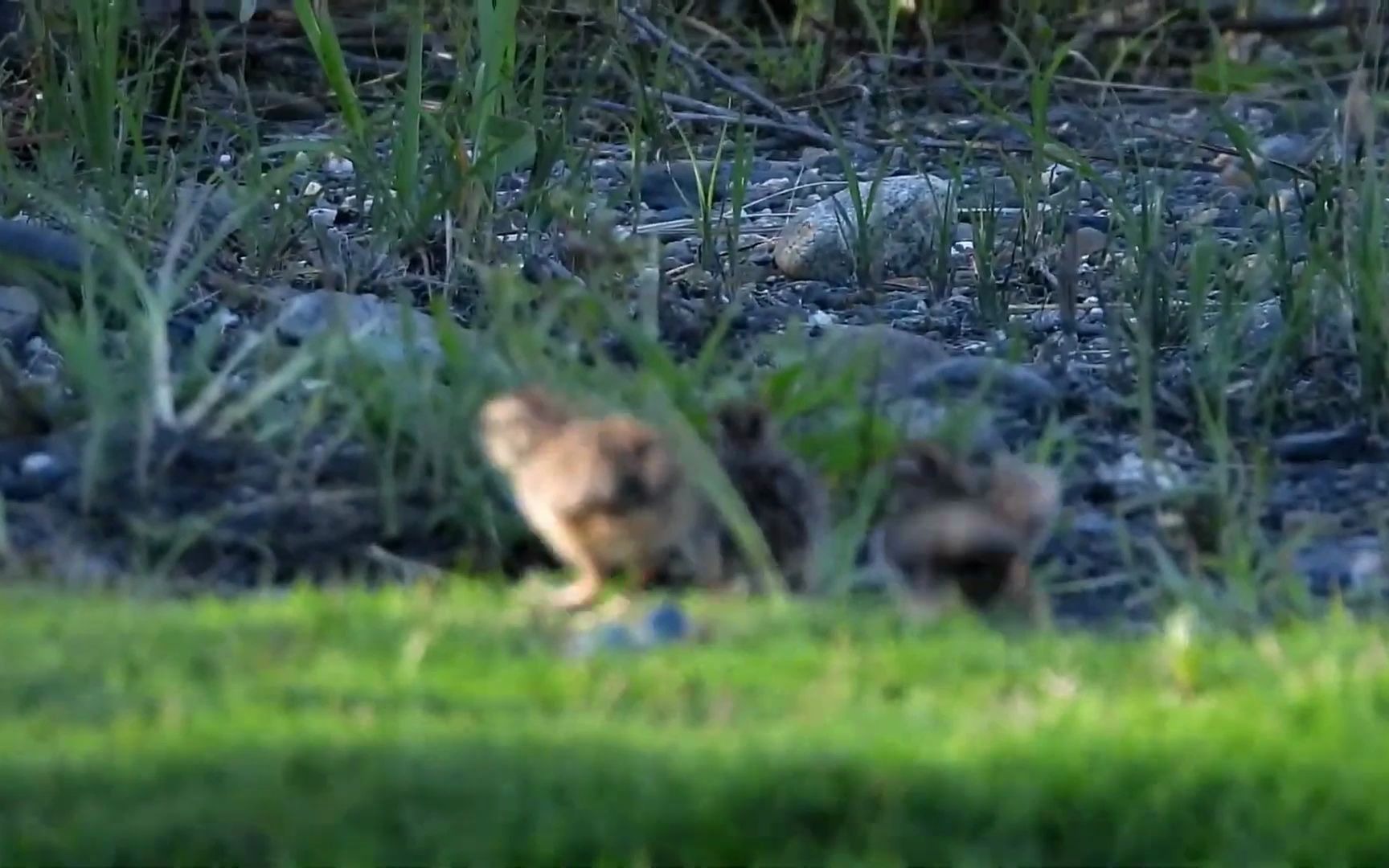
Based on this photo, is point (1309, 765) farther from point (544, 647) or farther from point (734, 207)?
point (734, 207)

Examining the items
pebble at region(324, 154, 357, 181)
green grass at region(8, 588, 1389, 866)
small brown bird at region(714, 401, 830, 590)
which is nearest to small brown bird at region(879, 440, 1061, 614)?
small brown bird at region(714, 401, 830, 590)

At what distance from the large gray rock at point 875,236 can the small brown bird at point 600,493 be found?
333 centimetres

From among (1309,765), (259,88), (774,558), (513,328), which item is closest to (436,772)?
(1309,765)

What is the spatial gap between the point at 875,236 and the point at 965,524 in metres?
3.72

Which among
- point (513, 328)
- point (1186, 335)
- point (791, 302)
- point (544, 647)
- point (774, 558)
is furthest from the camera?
point (791, 302)

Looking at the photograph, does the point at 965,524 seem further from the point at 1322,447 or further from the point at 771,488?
the point at 1322,447

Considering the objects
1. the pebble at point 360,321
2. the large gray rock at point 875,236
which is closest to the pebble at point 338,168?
the large gray rock at point 875,236

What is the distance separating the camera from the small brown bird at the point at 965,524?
3.57m

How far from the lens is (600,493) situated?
11.9ft

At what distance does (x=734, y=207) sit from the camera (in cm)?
666

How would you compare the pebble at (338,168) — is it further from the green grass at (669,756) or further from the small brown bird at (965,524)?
the green grass at (669,756)

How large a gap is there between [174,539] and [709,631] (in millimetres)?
1115

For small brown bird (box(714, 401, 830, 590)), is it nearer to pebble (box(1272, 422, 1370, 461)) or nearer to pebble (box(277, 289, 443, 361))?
pebble (box(277, 289, 443, 361))

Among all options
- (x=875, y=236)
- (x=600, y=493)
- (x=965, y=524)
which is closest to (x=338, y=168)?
(x=875, y=236)
